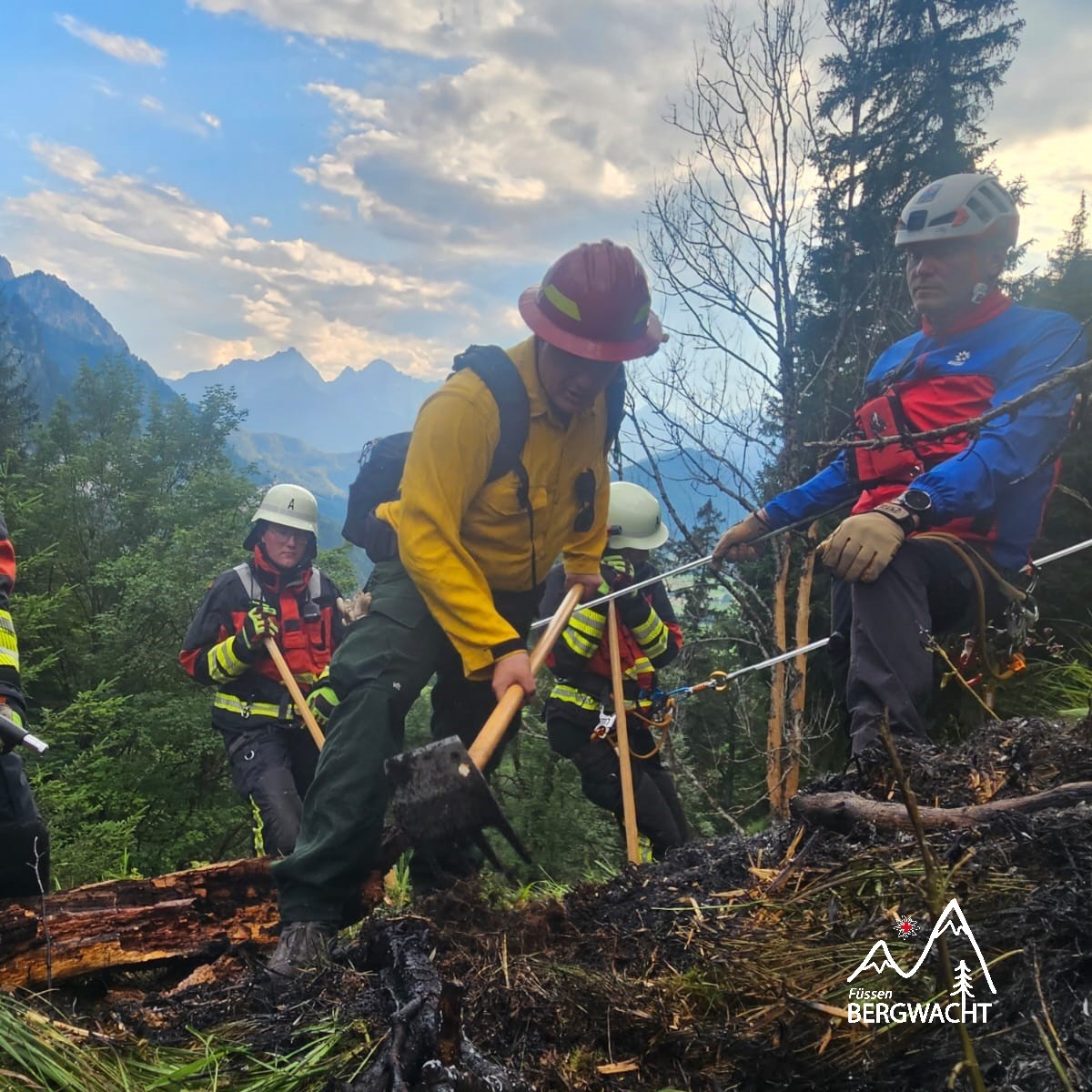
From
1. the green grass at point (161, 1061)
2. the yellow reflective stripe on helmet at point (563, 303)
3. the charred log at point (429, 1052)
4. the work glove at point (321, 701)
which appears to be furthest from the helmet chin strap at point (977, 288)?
the work glove at point (321, 701)

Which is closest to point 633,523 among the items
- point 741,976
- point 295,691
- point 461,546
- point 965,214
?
point 295,691

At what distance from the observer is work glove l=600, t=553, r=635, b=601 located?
5358mm

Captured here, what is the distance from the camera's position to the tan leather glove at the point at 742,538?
377cm

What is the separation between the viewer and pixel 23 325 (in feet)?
509

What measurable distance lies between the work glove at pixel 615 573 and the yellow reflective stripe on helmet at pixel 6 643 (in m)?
3.36

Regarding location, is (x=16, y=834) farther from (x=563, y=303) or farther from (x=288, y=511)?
(x=288, y=511)

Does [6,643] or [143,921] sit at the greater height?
[6,643]

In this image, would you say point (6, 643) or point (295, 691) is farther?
point (295, 691)

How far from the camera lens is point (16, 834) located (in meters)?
2.85

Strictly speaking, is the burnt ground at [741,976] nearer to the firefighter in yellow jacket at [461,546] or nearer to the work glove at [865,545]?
the firefighter in yellow jacket at [461,546]

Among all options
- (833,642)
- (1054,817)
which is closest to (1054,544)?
(833,642)

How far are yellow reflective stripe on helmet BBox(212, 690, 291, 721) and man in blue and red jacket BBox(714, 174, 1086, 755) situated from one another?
382cm

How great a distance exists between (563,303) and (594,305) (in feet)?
0.35

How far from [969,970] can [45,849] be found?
10.2 ft
